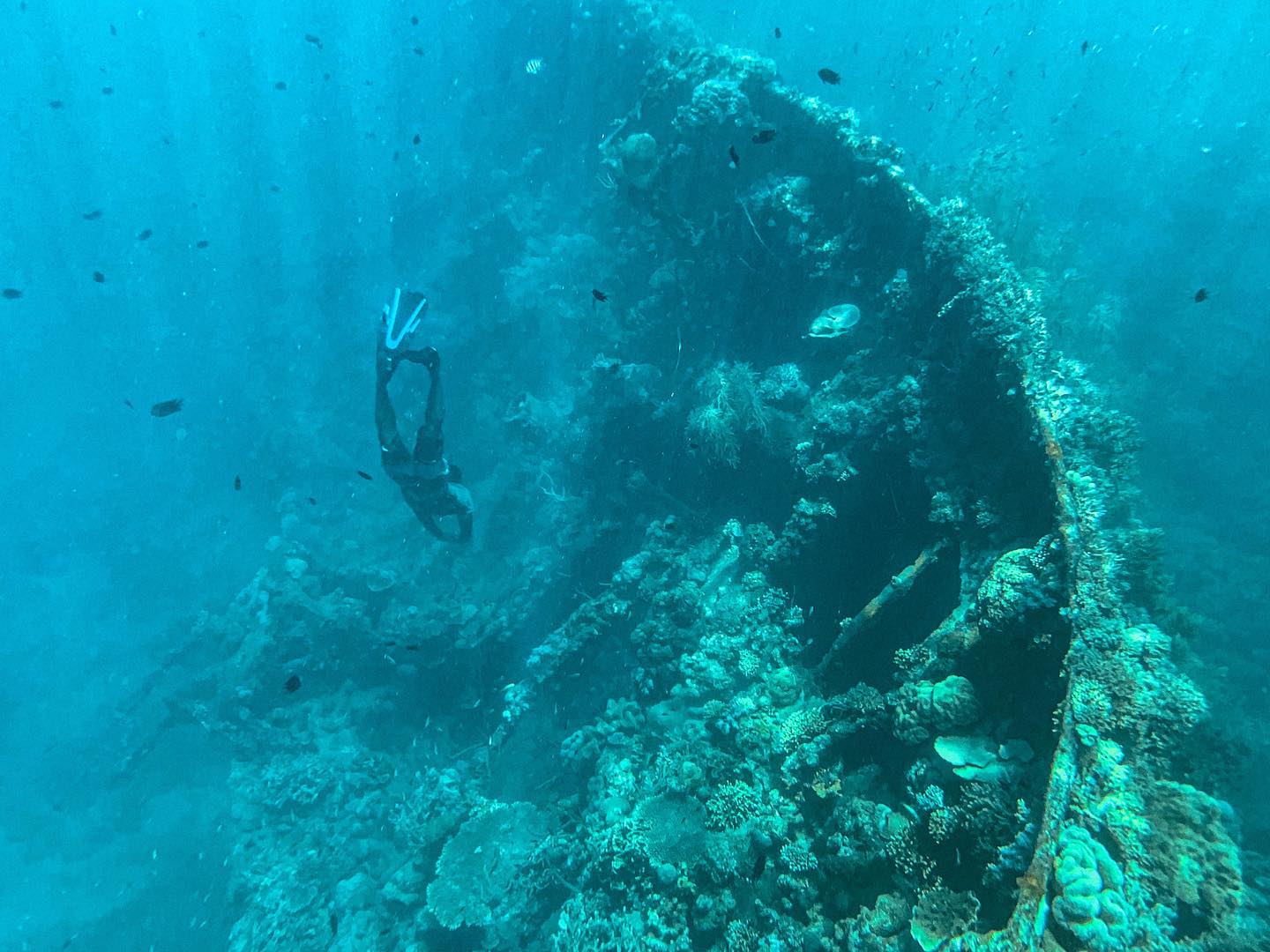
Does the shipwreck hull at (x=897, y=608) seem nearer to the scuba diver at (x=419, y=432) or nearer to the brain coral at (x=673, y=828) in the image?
the brain coral at (x=673, y=828)

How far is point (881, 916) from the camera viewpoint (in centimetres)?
400

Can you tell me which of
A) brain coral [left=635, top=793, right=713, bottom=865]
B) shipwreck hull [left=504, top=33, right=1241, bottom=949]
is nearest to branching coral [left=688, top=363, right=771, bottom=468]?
shipwreck hull [left=504, top=33, right=1241, bottom=949]

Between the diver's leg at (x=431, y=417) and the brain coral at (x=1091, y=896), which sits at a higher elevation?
the diver's leg at (x=431, y=417)

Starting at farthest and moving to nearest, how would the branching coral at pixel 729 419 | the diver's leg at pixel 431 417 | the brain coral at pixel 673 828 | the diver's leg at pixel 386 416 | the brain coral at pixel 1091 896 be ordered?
the diver's leg at pixel 386 416
the diver's leg at pixel 431 417
the branching coral at pixel 729 419
the brain coral at pixel 673 828
the brain coral at pixel 1091 896

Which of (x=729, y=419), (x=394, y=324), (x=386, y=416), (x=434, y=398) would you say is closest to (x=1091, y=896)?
(x=729, y=419)

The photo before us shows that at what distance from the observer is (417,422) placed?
57.3ft

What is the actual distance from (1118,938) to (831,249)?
8708mm

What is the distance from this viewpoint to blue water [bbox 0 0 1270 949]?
11.3 m

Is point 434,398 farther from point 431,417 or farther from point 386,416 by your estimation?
point 386,416

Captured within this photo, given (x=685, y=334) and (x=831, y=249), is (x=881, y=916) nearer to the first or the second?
(x=831, y=249)

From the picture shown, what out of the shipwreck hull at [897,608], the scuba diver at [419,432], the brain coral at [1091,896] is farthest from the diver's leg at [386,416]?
the brain coral at [1091,896]

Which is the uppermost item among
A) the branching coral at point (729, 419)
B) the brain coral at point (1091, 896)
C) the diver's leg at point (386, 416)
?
the branching coral at point (729, 419)

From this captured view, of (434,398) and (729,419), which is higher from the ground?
(729,419)

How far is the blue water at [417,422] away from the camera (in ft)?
37.0
